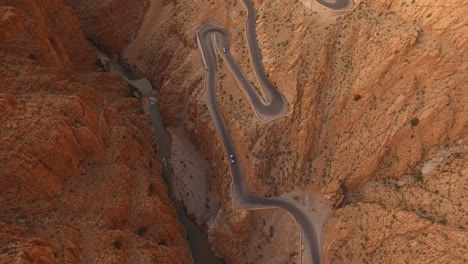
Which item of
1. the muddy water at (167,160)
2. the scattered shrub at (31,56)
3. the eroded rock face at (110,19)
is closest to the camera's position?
the scattered shrub at (31,56)

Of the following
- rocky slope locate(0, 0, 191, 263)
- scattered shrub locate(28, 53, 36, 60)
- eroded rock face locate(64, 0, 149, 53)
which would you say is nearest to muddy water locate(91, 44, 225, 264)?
eroded rock face locate(64, 0, 149, 53)

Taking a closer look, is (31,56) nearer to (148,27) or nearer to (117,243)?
(117,243)

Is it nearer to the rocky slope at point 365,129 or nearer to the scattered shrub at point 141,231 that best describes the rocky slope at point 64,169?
the scattered shrub at point 141,231

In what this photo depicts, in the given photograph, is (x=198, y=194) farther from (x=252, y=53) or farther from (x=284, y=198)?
(x=252, y=53)

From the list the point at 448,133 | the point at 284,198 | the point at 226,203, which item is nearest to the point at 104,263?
the point at 226,203

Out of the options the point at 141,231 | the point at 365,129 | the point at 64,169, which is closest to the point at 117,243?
the point at 141,231

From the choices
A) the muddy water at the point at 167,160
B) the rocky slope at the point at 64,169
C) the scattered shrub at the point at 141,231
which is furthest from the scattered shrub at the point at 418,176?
the scattered shrub at the point at 141,231

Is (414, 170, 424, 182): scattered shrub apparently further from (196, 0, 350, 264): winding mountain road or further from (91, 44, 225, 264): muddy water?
(91, 44, 225, 264): muddy water
